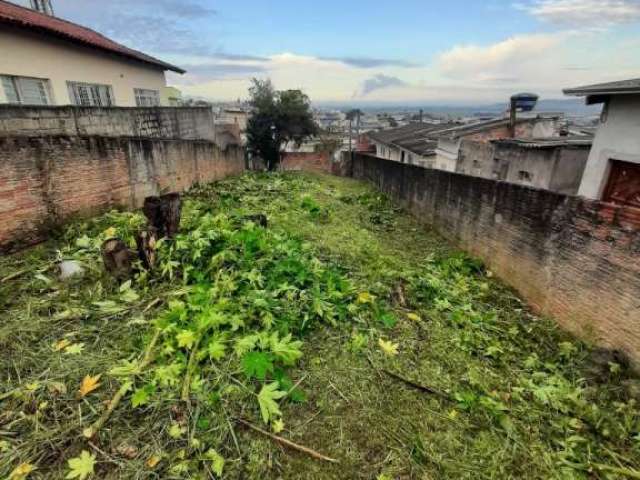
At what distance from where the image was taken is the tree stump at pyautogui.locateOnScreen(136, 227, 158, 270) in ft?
12.9

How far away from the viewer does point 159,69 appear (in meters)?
14.6

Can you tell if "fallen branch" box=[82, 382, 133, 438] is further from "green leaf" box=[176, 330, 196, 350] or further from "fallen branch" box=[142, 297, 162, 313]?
"fallen branch" box=[142, 297, 162, 313]

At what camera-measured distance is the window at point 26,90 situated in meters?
8.32

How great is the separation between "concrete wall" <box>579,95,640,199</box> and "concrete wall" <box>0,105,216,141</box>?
1063 cm

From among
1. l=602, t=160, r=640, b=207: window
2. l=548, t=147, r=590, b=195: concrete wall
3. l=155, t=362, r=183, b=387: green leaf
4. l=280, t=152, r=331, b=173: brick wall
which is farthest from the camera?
l=280, t=152, r=331, b=173: brick wall

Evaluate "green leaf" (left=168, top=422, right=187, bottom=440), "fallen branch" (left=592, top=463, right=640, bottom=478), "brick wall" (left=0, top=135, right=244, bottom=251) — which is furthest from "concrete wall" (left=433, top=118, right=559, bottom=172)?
"green leaf" (left=168, top=422, right=187, bottom=440)

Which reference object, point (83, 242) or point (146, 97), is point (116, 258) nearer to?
point (83, 242)

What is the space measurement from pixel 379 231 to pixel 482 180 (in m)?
2.55

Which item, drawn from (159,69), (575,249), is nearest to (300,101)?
(159,69)

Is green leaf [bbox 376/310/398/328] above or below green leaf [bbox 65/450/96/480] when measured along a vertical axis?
below

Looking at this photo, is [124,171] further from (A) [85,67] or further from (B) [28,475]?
(A) [85,67]

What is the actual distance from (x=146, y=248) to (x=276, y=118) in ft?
48.8

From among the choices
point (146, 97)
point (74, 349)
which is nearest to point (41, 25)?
point (146, 97)

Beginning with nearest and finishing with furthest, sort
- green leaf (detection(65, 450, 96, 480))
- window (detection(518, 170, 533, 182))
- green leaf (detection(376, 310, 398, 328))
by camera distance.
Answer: green leaf (detection(65, 450, 96, 480)) → green leaf (detection(376, 310, 398, 328)) → window (detection(518, 170, 533, 182))
